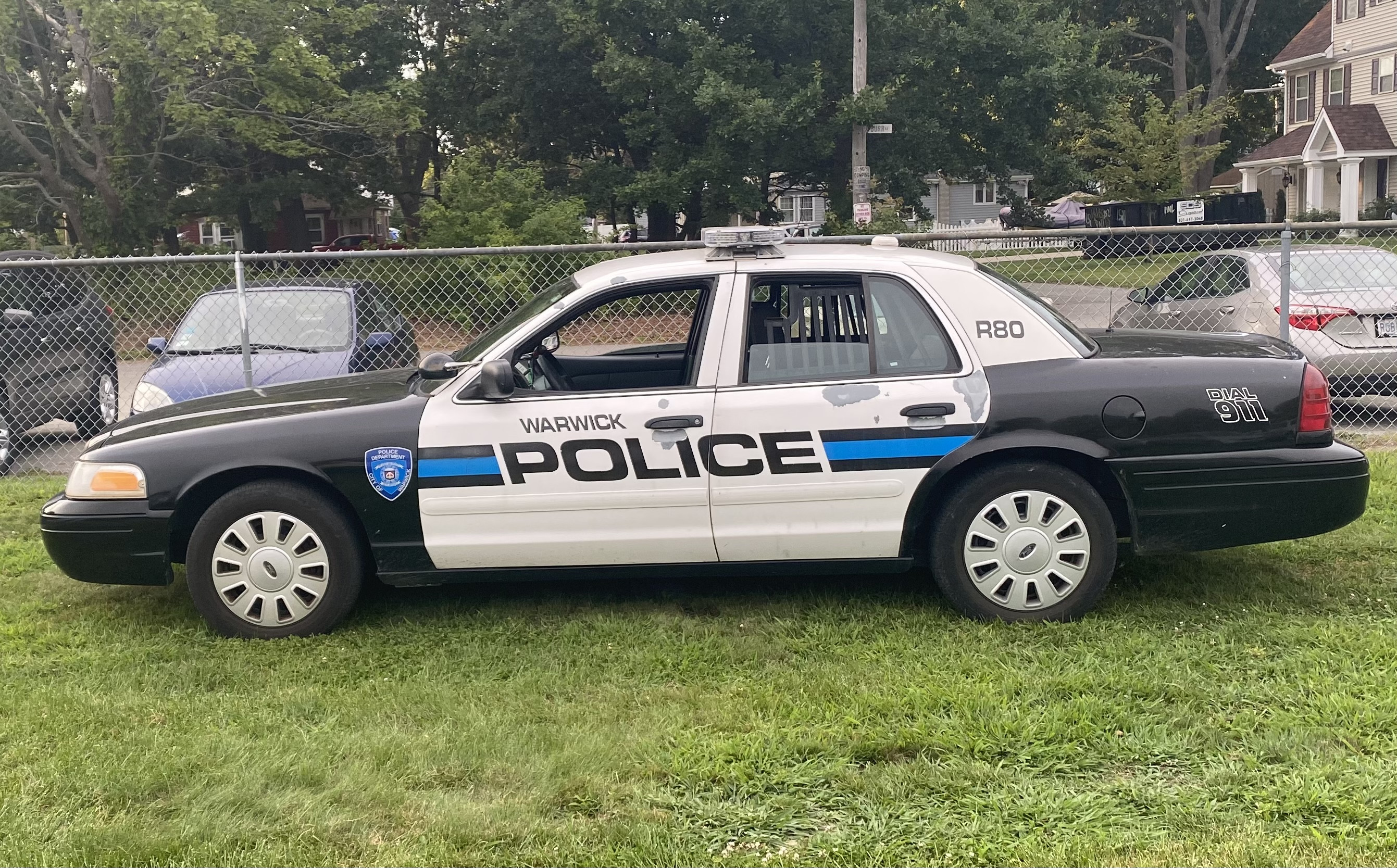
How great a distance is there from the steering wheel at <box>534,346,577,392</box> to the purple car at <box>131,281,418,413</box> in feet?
10.2

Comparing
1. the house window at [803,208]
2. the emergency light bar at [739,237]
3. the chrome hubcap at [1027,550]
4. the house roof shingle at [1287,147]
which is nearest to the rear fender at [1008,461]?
the chrome hubcap at [1027,550]

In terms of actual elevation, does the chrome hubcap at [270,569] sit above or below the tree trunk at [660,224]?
below

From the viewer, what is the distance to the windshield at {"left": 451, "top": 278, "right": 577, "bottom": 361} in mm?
5246

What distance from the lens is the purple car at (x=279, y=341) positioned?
27.5 ft

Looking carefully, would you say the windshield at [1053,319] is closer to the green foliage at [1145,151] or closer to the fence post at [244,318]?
the fence post at [244,318]

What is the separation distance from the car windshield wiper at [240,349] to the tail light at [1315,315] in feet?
23.5

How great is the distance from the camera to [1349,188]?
127 ft

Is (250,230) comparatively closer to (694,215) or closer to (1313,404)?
(694,215)

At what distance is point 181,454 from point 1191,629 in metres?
4.22

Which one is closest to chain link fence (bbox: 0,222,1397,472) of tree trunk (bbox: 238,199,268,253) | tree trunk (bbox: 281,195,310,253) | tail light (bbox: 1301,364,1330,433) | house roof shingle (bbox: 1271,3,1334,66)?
tail light (bbox: 1301,364,1330,433)

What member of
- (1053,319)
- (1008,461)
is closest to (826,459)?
(1008,461)

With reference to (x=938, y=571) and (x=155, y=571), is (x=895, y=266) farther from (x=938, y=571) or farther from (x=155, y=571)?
(x=155, y=571)

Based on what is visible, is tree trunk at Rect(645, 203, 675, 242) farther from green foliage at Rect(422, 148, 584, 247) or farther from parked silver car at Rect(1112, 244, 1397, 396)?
parked silver car at Rect(1112, 244, 1397, 396)

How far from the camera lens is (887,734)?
394 cm
